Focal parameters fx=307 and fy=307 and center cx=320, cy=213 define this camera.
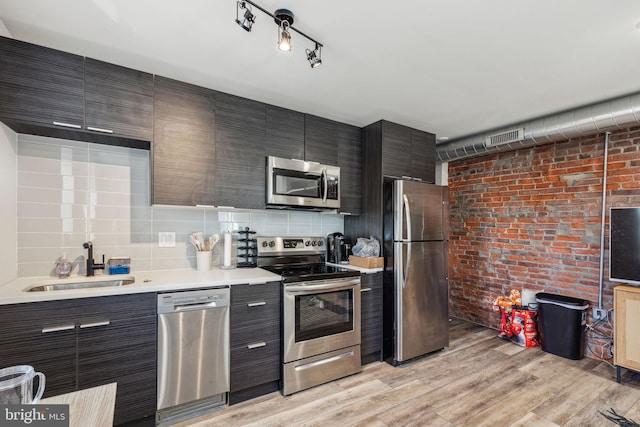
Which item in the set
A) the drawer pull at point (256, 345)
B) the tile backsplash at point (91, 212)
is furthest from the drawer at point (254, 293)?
the tile backsplash at point (91, 212)

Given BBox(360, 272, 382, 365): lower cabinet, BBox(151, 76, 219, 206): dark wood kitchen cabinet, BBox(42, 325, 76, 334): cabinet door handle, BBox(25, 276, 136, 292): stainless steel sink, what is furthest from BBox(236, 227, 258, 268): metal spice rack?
BBox(42, 325, 76, 334): cabinet door handle

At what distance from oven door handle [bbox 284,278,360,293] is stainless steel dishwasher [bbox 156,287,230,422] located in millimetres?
519

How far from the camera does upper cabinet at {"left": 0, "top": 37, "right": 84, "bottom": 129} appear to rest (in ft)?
6.19

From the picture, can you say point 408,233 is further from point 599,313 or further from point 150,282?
point 150,282

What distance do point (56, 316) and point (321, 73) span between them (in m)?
2.31

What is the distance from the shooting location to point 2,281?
76.5 inches

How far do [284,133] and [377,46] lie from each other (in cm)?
122

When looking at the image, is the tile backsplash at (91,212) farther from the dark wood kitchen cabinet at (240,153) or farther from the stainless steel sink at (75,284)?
the dark wood kitchen cabinet at (240,153)

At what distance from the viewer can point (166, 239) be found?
105 inches

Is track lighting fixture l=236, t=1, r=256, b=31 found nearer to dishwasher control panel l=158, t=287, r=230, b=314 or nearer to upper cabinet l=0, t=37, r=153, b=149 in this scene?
upper cabinet l=0, t=37, r=153, b=149

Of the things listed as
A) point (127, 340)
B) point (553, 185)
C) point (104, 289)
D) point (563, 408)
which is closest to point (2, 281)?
point (104, 289)

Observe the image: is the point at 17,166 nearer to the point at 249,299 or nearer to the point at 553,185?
the point at 249,299

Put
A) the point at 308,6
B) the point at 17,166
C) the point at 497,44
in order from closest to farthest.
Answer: the point at 308,6 → the point at 497,44 → the point at 17,166

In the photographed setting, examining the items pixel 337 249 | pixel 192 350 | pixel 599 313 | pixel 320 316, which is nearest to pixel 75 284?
pixel 192 350
